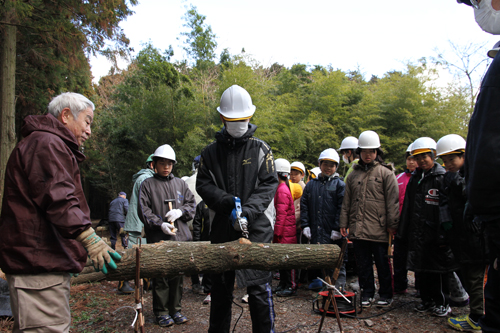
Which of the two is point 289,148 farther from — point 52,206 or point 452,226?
point 52,206

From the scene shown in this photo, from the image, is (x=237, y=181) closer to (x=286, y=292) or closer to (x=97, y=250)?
(x=97, y=250)

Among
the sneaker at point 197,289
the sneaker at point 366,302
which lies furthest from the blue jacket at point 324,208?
the sneaker at point 197,289

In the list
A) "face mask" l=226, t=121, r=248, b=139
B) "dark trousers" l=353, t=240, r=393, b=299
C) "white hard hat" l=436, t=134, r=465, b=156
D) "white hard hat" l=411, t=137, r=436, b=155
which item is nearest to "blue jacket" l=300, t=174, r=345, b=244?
"dark trousers" l=353, t=240, r=393, b=299

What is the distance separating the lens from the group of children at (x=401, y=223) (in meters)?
3.72

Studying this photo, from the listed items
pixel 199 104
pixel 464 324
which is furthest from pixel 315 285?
pixel 199 104

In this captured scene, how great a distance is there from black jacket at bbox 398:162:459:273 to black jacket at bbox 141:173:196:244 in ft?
9.30

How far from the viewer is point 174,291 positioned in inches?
158

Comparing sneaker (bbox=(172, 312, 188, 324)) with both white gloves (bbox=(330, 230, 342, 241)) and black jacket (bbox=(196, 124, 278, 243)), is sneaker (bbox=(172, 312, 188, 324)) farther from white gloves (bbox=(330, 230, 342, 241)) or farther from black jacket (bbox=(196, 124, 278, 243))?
white gloves (bbox=(330, 230, 342, 241))

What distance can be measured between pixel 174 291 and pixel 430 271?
307 centimetres

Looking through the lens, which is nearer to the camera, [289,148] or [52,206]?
[52,206]

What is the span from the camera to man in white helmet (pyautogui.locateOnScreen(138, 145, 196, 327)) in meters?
3.99

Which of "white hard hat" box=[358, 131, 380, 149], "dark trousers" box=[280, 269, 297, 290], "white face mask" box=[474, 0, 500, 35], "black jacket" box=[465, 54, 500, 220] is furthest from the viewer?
"dark trousers" box=[280, 269, 297, 290]

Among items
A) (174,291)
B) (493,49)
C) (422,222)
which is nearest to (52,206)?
(174,291)

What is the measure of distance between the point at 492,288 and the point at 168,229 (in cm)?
320
